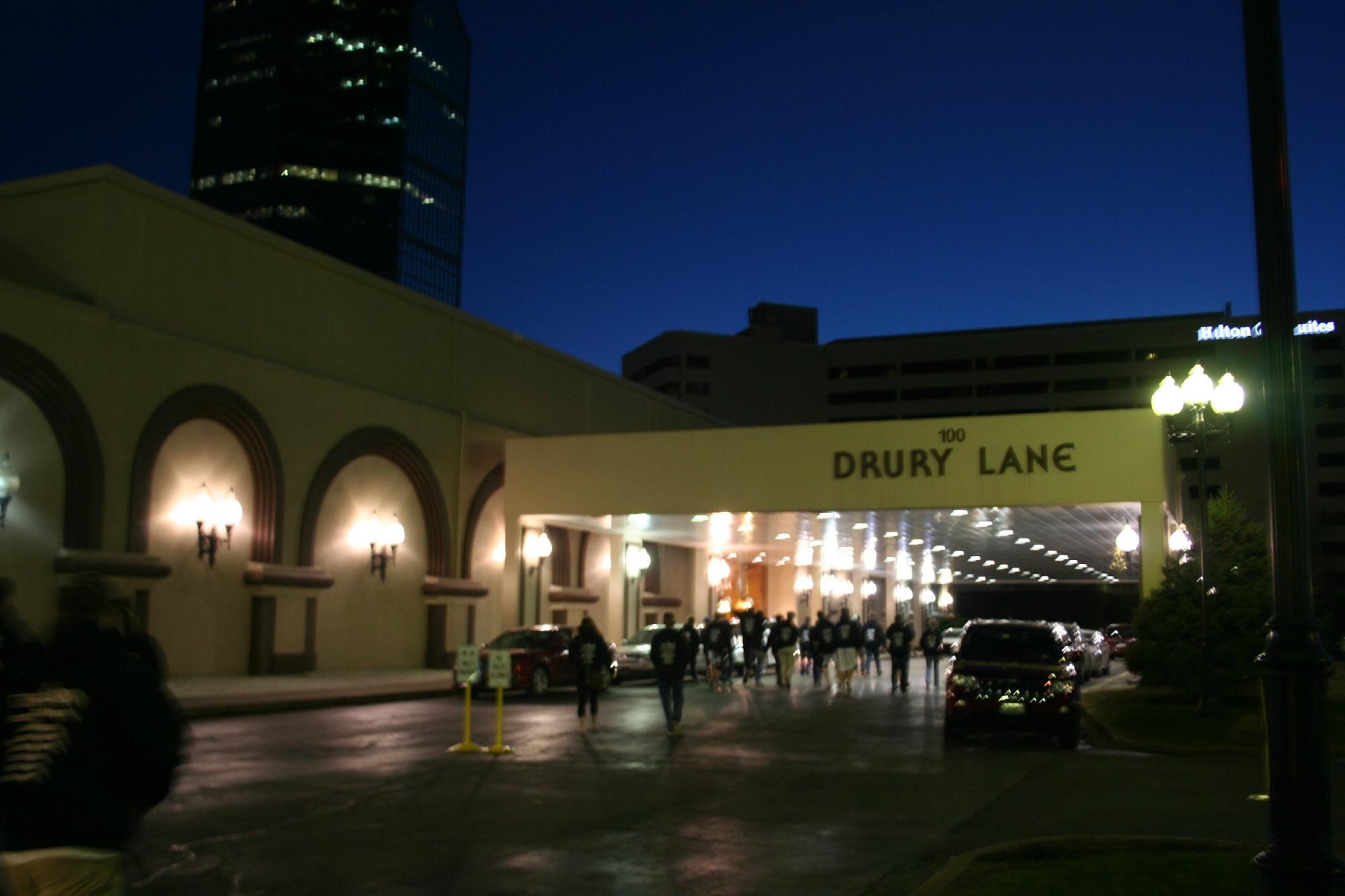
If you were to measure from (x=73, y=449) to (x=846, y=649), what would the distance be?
55.8ft

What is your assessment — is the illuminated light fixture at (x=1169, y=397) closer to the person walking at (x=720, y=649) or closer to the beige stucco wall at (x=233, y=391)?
the person walking at (x=720, y=649)

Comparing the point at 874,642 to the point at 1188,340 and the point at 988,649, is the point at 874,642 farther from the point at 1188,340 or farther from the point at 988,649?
the point at 1188,340

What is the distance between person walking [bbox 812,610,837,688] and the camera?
3102 centimetres

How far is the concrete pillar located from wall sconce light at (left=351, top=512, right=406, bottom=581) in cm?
1782

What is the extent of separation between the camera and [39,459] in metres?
24.3

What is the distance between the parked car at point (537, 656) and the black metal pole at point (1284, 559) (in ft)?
72.4

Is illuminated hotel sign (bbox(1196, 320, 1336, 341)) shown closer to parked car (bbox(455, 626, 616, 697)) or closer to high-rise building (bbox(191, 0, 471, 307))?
high-rise building (bbox(191, 0, 471, 307))

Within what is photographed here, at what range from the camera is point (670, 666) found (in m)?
19.2

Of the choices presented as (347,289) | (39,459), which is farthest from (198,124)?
(39,459)

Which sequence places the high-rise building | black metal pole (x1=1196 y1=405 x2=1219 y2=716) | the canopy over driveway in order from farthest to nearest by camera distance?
1. the high-rise building
2. the canopy over driveway
3. black metal pole (x1=1196 y1=405 x2=1219 y2=716)

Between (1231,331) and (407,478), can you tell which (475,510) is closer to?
(407,478)

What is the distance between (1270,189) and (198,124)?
5547 inches

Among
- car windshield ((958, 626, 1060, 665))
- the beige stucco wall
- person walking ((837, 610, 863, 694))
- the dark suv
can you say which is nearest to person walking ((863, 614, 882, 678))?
person walking ((837, 610, 863, 694))

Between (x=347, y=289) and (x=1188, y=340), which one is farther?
(x=1188, y=340)
